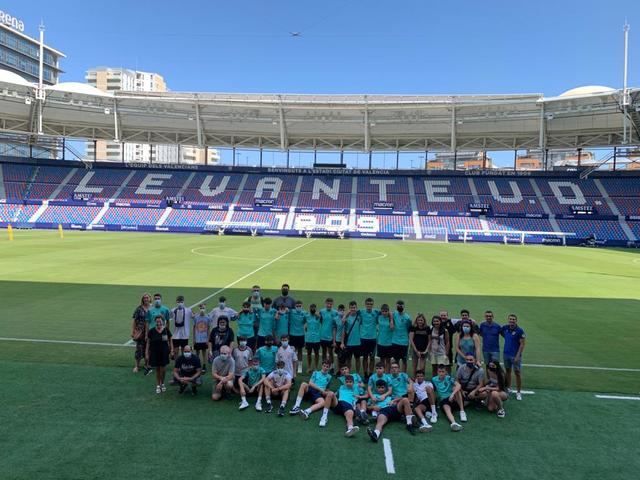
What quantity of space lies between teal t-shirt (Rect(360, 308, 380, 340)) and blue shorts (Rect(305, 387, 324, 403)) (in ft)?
6.43

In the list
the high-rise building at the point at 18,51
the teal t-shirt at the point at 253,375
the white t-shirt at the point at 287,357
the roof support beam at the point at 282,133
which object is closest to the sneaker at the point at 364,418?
the white t-shirt at the point at 287,357

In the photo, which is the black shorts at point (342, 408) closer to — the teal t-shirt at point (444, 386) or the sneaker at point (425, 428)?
the sneaker at point (425, 428)

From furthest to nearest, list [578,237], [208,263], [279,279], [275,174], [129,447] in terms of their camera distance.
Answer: [275,174]
[578,237]
[208,263]
[279,279]
[129,447]

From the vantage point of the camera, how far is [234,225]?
5681 centimetres

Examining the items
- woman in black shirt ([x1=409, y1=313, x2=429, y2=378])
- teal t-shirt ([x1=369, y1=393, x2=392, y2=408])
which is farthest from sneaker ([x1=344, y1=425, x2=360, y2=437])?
woman in black shirt ([x1=409, y1=313, x2=429, y2=378])

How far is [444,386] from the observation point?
8430mm

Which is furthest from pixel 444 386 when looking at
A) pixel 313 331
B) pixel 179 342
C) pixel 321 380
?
pixel 179 342

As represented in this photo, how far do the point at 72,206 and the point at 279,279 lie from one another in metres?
49.1

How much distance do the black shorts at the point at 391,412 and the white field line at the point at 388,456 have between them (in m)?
0.57

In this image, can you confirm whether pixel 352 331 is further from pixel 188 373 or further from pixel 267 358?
pixel 188 373

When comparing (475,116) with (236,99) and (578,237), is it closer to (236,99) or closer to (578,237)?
(578,237)

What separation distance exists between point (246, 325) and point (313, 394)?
2542 mm

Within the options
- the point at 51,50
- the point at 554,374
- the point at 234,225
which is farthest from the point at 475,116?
the point at 51,50

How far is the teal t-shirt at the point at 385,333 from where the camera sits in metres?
9.78
